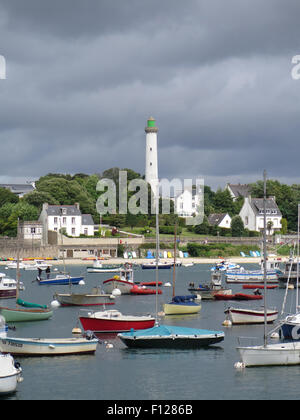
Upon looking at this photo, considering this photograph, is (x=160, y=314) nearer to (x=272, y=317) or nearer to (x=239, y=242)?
(x=272, y=317)

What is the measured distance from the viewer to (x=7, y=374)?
1158 inches

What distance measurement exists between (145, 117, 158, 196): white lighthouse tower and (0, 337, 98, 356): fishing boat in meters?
111

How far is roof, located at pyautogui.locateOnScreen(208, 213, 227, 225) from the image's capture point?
140 metres

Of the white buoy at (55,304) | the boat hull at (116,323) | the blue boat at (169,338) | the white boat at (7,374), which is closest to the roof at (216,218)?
the white buoy at (55,304)

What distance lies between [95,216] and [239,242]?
26.6 meters

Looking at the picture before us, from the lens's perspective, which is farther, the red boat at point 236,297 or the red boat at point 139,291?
the red boat at point 139,291

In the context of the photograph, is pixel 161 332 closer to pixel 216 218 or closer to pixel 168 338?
pixel 168 338

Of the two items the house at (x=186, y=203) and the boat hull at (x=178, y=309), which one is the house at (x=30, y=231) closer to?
the house at (x=186, y=203)

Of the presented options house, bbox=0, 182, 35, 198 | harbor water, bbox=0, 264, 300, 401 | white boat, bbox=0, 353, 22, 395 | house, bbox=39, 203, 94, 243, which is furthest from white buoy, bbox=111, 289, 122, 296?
house, bbox=0, 182, 35, 198

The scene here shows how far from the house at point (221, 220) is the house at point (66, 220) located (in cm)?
2691

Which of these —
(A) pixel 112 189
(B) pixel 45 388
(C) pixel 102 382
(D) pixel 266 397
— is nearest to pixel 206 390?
(D) pixel 266 397

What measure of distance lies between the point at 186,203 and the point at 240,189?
74.1 ft

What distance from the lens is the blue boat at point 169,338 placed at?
38.9 metres

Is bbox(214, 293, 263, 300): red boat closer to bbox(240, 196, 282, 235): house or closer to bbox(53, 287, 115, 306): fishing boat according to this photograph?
bbox(53, 287, 115, 306): fishing boat
